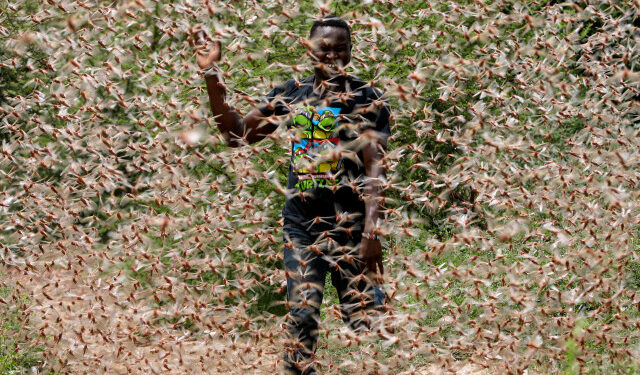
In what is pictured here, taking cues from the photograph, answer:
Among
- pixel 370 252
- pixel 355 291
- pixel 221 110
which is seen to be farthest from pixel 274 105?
pixel 355 291

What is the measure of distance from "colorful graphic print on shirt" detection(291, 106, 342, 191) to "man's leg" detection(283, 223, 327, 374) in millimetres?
336

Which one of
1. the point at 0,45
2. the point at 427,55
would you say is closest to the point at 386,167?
the point at 427,55

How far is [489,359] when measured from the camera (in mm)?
4152

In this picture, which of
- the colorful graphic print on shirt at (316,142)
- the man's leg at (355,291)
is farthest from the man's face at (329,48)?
the man's leg at (355,291)

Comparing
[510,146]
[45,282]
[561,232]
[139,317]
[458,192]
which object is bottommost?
[458,192]

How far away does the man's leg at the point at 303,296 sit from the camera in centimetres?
361

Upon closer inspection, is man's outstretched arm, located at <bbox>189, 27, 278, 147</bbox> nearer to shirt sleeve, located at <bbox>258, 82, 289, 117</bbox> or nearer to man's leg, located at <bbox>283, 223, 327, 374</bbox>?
shirt sleeve, located at <bbox>258, 82, 289, 117</bbox>

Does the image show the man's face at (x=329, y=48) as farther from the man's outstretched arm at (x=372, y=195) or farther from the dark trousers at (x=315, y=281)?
the dark trousers at (x=315, y=281)

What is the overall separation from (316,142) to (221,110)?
596 millimetres

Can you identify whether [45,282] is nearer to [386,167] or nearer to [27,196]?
[27,196]

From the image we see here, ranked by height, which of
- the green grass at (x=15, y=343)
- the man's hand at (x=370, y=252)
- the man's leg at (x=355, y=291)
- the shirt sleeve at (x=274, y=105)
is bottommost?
the green grass at (x=15, y=343)

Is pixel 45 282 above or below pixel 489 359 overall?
below

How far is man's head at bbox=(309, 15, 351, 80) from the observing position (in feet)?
11.8

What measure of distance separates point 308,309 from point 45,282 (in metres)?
2.57
